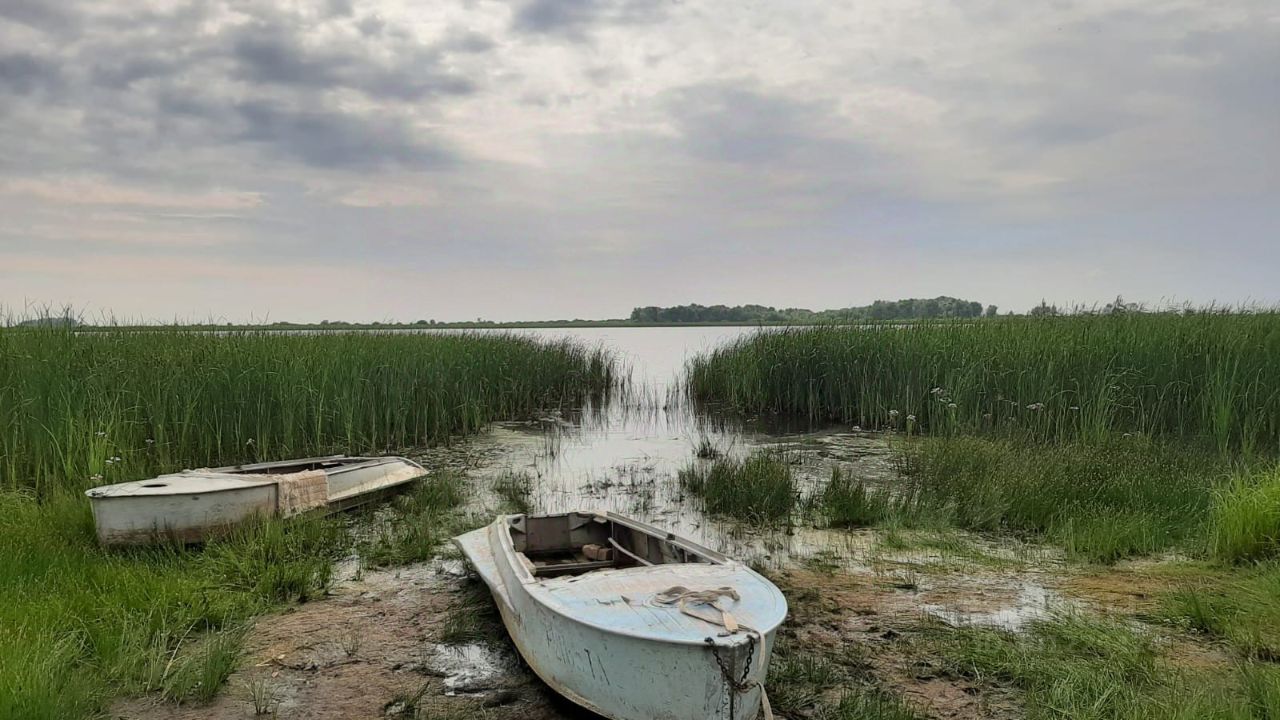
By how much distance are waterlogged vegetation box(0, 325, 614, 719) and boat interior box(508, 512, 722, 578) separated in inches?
→ 42.9

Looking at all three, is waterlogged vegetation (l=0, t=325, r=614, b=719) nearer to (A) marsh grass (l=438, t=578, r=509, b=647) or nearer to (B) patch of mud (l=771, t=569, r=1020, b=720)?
(A) marsh grass (l=438, t=578, r=509, b=647)

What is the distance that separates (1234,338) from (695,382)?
10340 mm

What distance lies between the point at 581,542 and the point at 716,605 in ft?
7.62

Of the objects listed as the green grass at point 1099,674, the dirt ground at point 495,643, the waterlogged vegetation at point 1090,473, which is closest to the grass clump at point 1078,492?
the waterlogged vegetation at point 1090,473

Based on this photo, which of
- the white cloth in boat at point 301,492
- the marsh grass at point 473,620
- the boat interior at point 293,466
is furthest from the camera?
the boat interior at point 293,466

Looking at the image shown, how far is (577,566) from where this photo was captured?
16.0 feet

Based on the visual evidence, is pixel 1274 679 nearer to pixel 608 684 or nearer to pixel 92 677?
pixel 608 684

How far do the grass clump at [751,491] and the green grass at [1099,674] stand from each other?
9.24ft

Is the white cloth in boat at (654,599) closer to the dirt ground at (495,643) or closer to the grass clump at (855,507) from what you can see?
the dirt ground at (495,643)

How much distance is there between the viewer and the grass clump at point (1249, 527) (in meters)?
5.23

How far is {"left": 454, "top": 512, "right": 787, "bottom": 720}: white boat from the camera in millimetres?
3113

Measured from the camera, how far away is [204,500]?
5898 millimetres

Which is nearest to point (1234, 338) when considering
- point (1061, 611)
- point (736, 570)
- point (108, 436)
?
point (1061, 611)

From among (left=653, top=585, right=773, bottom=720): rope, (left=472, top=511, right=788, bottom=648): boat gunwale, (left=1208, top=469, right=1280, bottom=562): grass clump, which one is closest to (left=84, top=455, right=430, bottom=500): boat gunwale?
(left=472, top=511, right=788, bottom=648): boat gunwale
